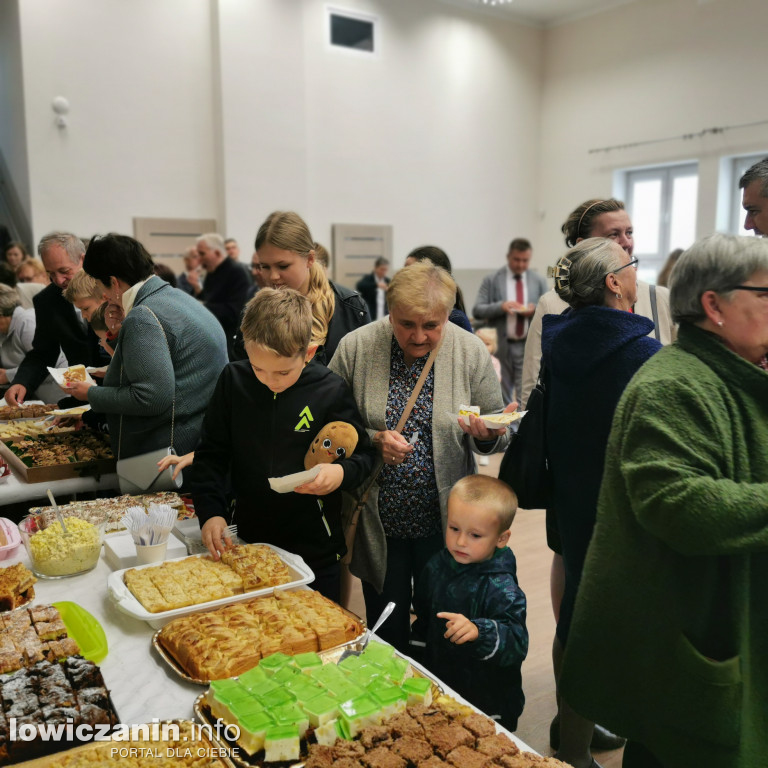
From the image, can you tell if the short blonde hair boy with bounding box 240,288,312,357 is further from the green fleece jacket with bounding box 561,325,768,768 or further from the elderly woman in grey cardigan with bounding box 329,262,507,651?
the green fleece jacket with bounding box 561,325,768,768

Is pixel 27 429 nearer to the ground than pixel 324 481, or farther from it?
nearer to the ground

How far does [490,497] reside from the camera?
183cm

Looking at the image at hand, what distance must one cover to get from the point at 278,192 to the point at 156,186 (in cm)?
149

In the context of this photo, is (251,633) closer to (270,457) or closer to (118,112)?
(270,457)

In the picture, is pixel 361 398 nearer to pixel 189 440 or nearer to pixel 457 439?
pixel 457 439

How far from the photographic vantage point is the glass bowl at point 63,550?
A: 182cm

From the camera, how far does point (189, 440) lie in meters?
2.51

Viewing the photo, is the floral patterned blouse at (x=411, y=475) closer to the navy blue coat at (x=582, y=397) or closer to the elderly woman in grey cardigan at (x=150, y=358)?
the navy blue coat at (x=582, y=397)

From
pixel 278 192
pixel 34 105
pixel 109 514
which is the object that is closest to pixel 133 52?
pixel 34 105

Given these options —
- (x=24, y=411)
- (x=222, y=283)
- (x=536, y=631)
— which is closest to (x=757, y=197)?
(x=536, y=631)

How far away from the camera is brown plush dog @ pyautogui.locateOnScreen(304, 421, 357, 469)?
1.87 metres

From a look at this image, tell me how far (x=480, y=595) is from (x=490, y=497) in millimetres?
246

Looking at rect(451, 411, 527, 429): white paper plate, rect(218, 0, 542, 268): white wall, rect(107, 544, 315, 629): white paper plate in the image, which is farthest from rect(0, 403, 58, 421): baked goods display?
rect(218, 0, 542, 268): white wall

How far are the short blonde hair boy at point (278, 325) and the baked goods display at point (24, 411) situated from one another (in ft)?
7.59
